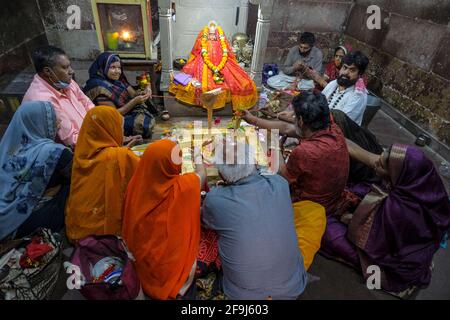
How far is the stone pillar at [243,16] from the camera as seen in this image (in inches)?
Result: 232

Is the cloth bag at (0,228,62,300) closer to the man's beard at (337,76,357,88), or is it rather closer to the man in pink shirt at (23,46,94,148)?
the man in pink shirt at (23,46,94,148)

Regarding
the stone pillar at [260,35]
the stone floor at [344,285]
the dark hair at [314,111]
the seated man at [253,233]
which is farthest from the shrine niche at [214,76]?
the stone floor at [344,285]

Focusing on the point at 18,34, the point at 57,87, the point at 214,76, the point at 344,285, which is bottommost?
the point at 344,285

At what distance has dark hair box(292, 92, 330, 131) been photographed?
2604 mm

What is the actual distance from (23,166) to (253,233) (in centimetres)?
199

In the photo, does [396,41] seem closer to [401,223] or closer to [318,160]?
[318,160]

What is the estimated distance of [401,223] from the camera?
2.20m

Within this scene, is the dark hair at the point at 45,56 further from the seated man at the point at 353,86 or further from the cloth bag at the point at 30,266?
the seated man at the point at 353,86

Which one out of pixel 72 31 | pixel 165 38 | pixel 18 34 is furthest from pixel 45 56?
pixel 72 31

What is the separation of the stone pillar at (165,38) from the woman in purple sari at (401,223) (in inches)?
136

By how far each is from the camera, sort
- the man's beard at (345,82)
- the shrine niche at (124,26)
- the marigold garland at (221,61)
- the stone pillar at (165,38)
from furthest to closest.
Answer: the marigold garland at (221,61) → the shrine niche at (124,26) → the stone pillar at (165,38) → the man's beard at (345,82)

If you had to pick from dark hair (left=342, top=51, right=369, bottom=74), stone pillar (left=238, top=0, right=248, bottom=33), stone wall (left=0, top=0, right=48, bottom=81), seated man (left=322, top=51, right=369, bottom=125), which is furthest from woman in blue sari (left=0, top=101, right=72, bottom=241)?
stone pillar (left=238, top=0, right=248, bottom=33)

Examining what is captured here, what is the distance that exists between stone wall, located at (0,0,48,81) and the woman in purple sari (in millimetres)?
5385
